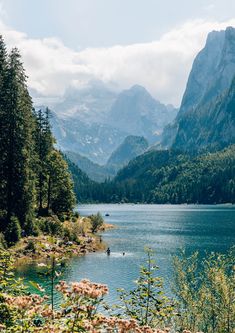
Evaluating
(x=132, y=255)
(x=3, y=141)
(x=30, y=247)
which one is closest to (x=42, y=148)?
(x=3, y=141)

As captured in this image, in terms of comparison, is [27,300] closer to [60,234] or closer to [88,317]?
[88,317]

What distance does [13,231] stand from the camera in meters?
66.6

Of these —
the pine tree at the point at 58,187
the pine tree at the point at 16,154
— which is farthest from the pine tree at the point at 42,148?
the pine tree at the point at 16,154

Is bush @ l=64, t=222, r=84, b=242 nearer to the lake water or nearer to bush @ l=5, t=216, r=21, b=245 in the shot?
the lake water

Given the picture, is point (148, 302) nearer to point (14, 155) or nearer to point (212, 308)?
point (212, 308)

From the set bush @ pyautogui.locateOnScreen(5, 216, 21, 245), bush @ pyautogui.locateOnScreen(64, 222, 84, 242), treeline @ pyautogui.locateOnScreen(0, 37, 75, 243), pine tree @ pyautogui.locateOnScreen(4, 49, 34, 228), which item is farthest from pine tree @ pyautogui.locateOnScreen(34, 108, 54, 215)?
bush @ pyautogui.locateOnScreen(5, 216, 21, 245)

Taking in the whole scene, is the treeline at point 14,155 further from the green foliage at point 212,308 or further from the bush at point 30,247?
the green foliage at point 212,308

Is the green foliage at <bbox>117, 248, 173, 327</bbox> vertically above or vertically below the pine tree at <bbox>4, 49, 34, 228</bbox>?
below

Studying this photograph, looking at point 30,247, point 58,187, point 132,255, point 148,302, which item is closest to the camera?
point 148,302

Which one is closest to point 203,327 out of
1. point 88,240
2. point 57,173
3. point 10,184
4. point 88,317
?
point 88,317

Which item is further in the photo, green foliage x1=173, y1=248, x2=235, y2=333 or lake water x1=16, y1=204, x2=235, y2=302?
lake water x1=16, y1=204, x2=235, y2=302

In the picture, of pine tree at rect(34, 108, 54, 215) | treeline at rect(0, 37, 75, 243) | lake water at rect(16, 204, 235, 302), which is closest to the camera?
lake water at rect(16, 204, 235, 302)

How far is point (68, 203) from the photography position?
10350 centimetres

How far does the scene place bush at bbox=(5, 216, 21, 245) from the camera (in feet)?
217
